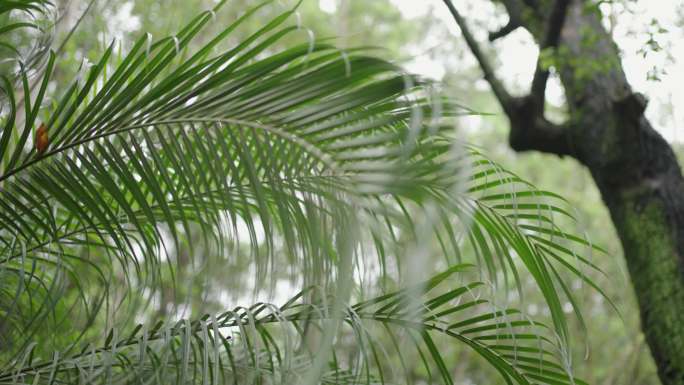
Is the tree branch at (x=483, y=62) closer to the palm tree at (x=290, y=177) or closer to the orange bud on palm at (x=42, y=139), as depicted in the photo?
the palm tree at (x=290, y=177)

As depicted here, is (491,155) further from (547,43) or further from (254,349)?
(254,349)

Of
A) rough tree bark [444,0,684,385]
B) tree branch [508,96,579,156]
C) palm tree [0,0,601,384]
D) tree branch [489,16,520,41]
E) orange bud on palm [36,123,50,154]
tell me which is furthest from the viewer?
tree branch [489,16,520,41]

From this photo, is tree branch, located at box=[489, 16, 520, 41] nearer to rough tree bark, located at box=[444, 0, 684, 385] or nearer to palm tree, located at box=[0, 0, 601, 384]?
rough tree bark, located at box=[444, 0, 684, 385]

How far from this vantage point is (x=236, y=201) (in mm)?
1505

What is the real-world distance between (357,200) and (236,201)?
649 mm

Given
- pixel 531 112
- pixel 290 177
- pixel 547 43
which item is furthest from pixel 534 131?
pixel 290 177

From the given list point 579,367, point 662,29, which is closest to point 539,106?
point 662,29

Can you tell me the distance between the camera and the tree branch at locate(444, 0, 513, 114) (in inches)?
102

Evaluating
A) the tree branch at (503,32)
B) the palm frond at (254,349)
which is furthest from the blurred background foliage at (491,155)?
the palm frond at (254,349)

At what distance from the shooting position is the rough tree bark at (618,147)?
2107 millimetres

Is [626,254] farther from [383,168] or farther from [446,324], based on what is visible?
[383,168]

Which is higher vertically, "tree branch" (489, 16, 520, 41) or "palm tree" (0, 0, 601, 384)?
"tree branch" (489, 16, 520, 41)

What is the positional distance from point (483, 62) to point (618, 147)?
55 cm

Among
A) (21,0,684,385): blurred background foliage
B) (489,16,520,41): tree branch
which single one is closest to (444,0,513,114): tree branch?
(489,16,520,41): tree branch
